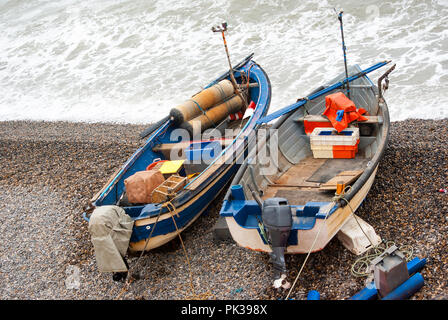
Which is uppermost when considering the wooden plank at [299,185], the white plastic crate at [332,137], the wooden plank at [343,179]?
the white plastic crate at [332,137]

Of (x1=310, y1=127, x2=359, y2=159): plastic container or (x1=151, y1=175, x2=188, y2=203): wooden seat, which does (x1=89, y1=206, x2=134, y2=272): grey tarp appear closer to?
(x1=151, y1=175, x2=188, y2=203): wooden seat

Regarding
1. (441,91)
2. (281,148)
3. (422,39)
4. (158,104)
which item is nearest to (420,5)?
(422,39)

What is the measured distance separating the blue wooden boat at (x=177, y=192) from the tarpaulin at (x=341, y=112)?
4.89 ft

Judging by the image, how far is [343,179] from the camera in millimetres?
6734

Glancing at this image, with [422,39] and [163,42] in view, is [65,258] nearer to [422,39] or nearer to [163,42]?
[422,39]

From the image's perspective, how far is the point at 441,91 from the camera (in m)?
12.6

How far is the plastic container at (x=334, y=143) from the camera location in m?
7.61

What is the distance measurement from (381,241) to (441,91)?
8525mm

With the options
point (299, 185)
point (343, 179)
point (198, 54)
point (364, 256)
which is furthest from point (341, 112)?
point (198, 54)

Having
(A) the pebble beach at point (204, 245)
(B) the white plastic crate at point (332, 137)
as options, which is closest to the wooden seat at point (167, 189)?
(A) the pebble beach at point (204, 245)

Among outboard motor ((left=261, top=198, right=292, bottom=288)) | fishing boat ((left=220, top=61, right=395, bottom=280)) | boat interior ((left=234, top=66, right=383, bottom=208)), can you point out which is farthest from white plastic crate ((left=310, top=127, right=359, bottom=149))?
outboard motor ((left=261, top=198, right=292, bottom=288))

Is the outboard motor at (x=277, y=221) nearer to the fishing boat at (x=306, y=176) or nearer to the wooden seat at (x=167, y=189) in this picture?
the fishing boat at (x=306, y=176)

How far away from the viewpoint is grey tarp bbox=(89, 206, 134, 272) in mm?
5898
